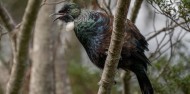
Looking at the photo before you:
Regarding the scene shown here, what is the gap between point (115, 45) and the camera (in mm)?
3855

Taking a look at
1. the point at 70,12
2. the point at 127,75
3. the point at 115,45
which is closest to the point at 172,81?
the point at 127,75

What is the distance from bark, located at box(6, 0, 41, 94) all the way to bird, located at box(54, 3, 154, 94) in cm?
45

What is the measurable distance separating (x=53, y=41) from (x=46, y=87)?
0.66 metres

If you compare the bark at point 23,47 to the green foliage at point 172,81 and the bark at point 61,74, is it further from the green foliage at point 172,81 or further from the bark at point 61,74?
the bark at point 61,74

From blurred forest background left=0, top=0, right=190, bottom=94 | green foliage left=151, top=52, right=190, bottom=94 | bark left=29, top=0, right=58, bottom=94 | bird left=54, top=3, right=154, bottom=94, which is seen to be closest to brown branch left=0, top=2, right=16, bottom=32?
blurred forest background left=0, top=0, right=190, bottom=94

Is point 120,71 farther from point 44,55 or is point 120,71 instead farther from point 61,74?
point 61,74

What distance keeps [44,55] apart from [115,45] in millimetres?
3117

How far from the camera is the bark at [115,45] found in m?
3.67

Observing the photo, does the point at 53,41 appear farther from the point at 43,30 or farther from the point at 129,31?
the point at 129,31

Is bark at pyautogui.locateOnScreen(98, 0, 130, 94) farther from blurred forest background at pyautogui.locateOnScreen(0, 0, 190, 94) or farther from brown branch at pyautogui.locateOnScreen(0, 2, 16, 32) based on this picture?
brown branch at pyautogui.locateOnScreen(0, 2, 16, 32)

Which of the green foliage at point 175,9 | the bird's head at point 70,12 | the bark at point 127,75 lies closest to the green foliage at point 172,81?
the bark at point 127,75

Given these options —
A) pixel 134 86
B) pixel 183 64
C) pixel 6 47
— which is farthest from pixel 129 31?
pixel 6 47

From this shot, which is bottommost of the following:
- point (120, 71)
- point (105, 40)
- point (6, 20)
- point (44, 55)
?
point (44, 55)

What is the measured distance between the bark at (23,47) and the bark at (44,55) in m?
1.96
